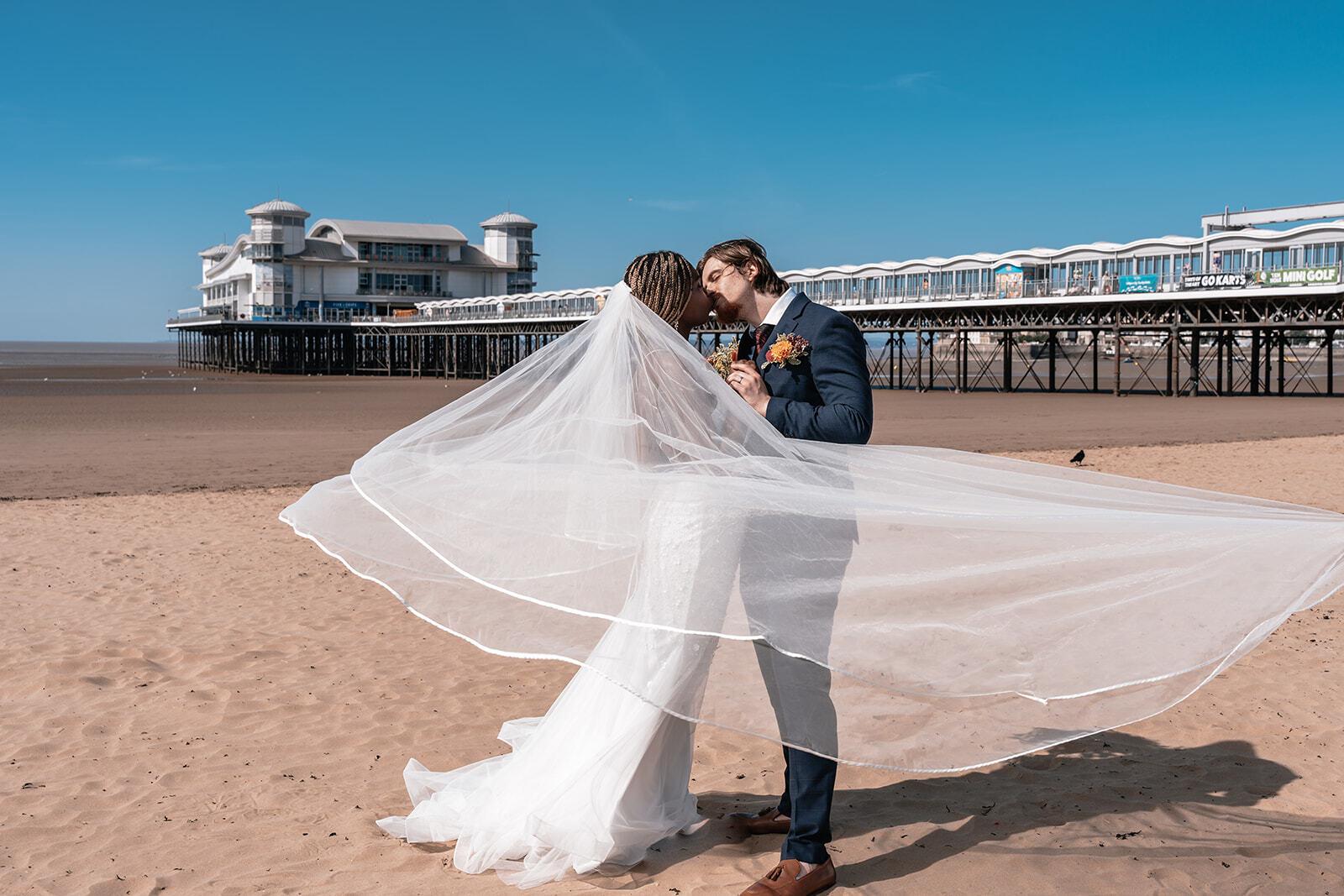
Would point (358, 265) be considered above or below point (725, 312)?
above

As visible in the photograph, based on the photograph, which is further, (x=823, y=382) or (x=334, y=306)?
(x=334, y=306)

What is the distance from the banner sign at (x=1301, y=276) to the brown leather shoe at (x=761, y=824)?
36380 mm

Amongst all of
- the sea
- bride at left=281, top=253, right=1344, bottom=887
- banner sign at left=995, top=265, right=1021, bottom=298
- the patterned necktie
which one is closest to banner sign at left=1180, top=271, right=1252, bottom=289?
banner sign at left=995, top=265, right=1021, bottom=298

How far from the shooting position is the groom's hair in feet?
10.3

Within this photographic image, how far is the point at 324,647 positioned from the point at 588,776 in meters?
3.13

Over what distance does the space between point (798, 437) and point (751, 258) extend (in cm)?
50

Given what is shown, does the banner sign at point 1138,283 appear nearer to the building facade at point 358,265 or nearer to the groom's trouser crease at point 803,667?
the groom's trouser crease at point 803,667

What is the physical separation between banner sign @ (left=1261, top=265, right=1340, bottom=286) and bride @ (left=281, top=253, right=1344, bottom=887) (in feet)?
117

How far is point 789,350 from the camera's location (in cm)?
303

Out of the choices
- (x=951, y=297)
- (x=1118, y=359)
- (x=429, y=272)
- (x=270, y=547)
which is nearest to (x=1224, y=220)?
(x=951, y=297)

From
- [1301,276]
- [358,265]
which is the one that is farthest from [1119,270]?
[358,265]

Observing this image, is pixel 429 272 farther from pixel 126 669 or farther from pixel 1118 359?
pixel 126 669

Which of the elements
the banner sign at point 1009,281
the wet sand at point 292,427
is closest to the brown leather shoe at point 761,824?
the wet sand at point 292,427

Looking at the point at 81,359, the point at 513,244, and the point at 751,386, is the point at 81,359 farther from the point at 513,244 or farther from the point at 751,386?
the point at 751,386
